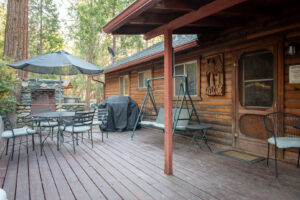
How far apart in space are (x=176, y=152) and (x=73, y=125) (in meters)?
2.08

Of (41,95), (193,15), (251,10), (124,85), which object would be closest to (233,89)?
(251,10)

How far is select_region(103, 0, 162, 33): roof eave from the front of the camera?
2002mm

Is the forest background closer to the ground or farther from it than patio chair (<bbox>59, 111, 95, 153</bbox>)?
farther from it

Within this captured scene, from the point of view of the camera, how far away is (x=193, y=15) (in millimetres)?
2275

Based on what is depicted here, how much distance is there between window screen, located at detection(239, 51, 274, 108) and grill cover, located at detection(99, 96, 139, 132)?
11.1ft

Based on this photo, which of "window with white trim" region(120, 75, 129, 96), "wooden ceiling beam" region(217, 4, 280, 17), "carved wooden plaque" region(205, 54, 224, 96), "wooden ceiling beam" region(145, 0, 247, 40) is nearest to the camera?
"wooden ceiling beam" region(145, 0, 247, 40)

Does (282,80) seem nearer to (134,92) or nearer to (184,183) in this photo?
(184,183)

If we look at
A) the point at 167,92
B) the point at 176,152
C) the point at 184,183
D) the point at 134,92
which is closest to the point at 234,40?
the point at 167,92

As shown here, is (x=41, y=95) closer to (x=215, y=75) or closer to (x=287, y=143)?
(x=215, y=75)

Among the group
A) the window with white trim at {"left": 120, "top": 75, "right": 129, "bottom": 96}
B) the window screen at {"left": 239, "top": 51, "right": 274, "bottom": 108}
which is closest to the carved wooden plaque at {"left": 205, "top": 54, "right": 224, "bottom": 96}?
the window screen at {"left": 239, "top": 51, "right": 274, "bottom": 108}

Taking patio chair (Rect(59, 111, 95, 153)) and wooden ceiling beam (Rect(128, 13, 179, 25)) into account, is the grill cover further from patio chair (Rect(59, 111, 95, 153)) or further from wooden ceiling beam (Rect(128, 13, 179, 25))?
wooden ceiling beam (Rect(128, 13, 179, 25))

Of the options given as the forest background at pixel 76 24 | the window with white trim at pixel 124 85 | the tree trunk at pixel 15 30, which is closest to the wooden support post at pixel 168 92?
the tree trunk at pixel 15 30

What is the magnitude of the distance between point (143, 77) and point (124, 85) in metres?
1.71

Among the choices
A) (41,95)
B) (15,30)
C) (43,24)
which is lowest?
(41,95)
